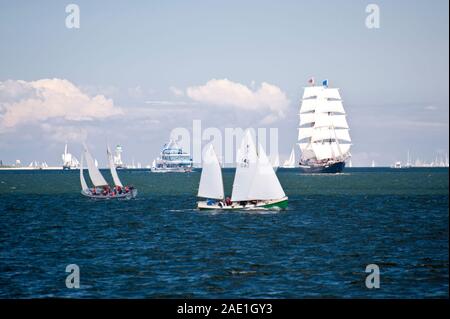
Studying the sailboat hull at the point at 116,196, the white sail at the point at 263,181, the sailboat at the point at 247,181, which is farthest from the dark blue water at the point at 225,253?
the sailboat hull at the point at 116,196

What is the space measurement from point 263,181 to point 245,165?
277 centimetres

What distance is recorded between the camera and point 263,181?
259 ft

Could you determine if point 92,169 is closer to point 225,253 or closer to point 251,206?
point 251,206

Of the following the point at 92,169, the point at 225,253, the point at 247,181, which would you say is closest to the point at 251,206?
the point at 247,181

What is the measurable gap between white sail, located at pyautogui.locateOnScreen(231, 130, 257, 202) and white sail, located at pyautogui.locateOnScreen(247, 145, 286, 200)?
0.52 metres

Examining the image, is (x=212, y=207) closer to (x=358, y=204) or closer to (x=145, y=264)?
(x=358, y=204)

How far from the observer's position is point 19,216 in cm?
8650

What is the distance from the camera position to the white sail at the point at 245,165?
255 feet

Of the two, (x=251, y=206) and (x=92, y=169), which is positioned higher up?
(x=92, y=169)

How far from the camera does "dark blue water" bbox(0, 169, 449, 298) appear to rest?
38938 mm

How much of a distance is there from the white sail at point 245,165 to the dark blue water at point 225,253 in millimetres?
2997

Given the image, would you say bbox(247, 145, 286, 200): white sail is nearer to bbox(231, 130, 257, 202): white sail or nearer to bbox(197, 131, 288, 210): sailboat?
bbox(197, 131, 288, 210): sailboat
